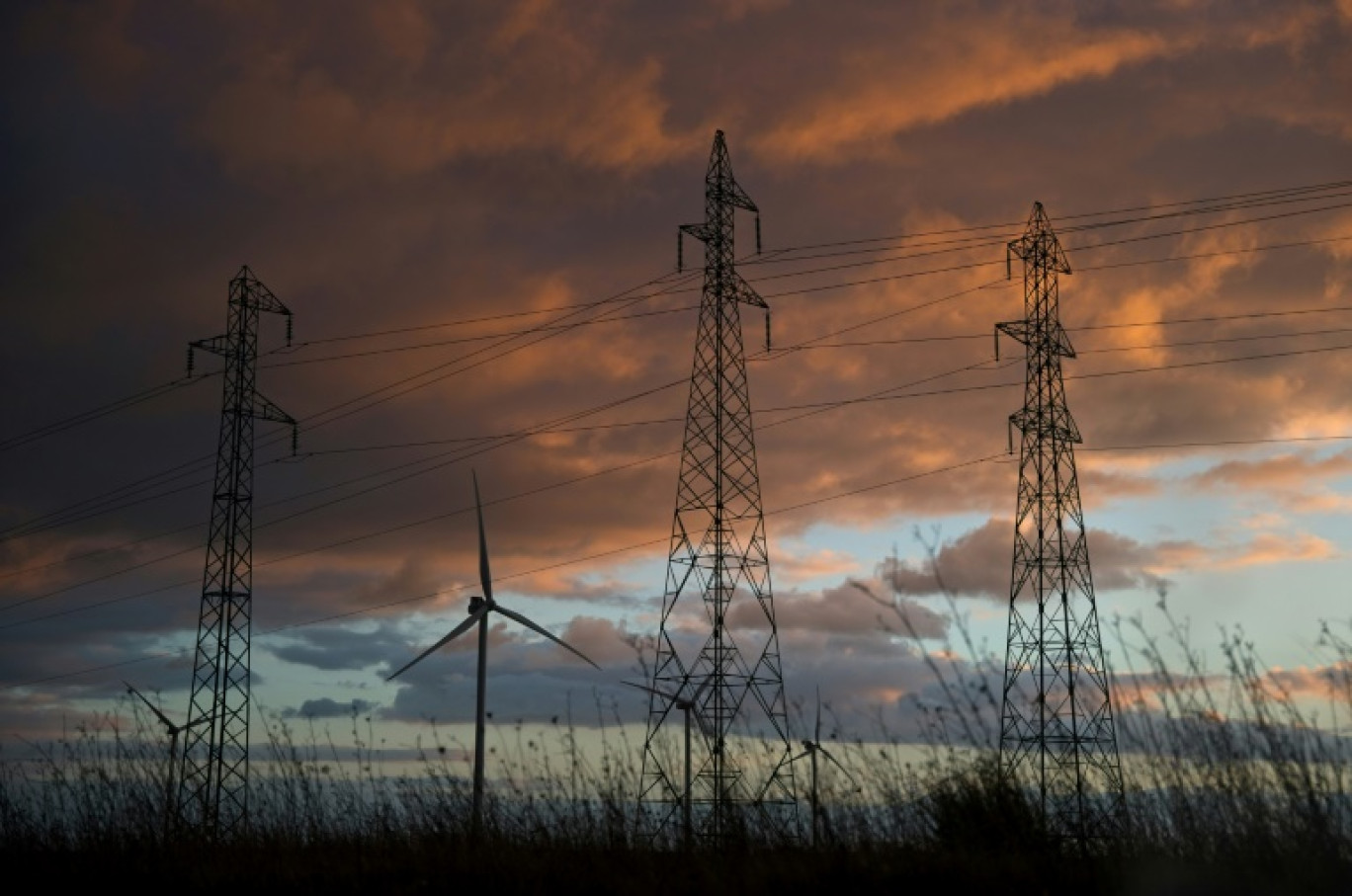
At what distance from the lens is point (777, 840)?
14.8 m

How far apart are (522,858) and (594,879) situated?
1250mm

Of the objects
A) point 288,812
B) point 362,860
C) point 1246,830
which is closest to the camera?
point 1246,830

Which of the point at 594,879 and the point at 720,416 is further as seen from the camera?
the point at 720,416

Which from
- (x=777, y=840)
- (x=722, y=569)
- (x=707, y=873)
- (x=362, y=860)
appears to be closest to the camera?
(x=707, y=873)

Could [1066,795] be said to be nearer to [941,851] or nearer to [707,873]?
[941,851]

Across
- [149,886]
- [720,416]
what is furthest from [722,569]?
[149,886]

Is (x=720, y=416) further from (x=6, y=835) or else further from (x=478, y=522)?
(x=6, y=835)

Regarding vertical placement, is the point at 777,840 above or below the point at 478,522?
below

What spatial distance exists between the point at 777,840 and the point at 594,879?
2.06 meters

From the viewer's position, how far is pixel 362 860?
1611 centimetres

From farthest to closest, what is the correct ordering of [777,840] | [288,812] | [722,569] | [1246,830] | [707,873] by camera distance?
[722,569], [288,812], [777,840], [707,873], [1246,830]

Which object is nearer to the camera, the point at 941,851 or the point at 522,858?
the point at 941,851

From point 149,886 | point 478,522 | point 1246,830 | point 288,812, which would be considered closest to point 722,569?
point 478,522

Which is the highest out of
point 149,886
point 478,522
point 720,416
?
point 720,416
